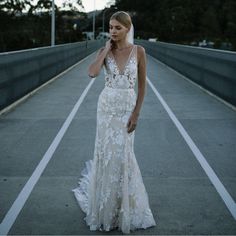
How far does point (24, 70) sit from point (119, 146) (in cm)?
1009

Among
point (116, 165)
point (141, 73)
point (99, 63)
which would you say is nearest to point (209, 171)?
point (116, 165)

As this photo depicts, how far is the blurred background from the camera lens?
8862 cm

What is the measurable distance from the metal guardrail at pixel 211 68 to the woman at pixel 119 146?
8.40 m

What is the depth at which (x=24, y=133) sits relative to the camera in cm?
989

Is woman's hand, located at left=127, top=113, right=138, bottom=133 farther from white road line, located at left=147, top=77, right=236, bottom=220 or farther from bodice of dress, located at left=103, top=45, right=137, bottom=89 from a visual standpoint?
white road line, located at left=147, top=77, right=236, bottom=220

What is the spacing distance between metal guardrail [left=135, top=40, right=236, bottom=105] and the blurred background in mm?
53087

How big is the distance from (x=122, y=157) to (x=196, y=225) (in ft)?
3.21

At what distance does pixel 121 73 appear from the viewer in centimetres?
481

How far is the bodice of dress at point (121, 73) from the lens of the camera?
15.7 ft

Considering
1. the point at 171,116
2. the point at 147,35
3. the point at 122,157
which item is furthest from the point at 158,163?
the point at 147,35

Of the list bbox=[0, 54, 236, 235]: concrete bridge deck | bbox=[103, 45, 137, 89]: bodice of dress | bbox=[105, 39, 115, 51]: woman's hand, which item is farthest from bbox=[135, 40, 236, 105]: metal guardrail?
bbox=[105, 39, 115, 51]: woman's hand

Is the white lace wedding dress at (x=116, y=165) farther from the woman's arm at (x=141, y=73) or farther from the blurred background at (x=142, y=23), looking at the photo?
the blurred background at (x=142, y=23)

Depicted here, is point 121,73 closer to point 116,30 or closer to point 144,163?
point 116,30

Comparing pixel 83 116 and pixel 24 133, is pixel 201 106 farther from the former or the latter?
pixel 24 133
